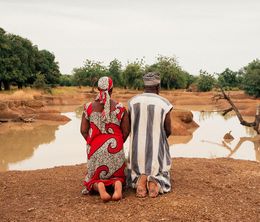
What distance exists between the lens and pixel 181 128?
1777 centimetres

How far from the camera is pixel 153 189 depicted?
4.80 m

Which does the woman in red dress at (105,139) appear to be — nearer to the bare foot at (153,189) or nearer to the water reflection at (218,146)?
the bare foot at (153,189)

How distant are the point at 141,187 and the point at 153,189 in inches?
5.6

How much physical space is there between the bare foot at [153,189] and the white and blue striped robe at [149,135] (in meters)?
0.12

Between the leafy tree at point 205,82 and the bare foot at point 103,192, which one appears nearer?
the bare foot at point 103,192

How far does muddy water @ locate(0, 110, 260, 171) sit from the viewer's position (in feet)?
39.5

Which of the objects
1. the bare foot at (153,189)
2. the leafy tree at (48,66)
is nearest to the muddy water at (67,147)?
the bare foot at (153,189)

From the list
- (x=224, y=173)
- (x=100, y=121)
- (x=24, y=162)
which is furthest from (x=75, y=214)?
(x=24, y=162)

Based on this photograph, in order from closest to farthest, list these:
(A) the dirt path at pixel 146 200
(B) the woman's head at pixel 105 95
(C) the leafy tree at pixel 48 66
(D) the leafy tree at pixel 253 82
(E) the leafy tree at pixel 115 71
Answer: (A) the dirt path at pixel 146 200 < (B) the woman's head at pixel 105 95 < (D) the leafy tree at pixel 253 82 < (C) the leafy tree at pixel 48 66 < (E) the leafy tree at pixel 115 71

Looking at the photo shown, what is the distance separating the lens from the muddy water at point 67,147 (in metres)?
12.0

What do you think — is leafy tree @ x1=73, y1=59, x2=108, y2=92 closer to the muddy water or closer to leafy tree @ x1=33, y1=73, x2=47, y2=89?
leafy tree @ x1=33, y1=73, x2=47, y2=89

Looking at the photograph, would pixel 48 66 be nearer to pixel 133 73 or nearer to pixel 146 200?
pixel 133 73

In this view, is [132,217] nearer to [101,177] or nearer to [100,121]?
[101,177]

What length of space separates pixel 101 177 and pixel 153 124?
2.96ft
